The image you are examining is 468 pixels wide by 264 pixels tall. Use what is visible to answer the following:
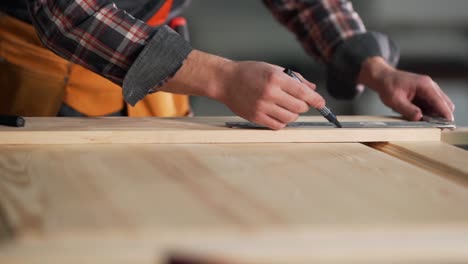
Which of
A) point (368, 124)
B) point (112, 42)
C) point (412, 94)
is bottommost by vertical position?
point (112, 42)

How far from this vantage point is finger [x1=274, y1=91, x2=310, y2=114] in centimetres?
121

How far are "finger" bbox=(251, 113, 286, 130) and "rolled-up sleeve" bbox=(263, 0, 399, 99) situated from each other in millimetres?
559

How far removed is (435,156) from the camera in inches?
43.3

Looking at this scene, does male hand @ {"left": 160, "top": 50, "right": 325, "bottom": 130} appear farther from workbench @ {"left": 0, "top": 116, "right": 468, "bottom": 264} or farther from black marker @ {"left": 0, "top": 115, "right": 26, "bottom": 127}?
black marker @ {"left": 0, "top": 115, "right": 26, "bottom": 127}

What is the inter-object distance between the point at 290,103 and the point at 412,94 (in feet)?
1.35

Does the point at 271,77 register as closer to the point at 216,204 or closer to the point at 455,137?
the point at 455,137

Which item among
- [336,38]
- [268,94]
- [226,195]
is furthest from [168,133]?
[336,38]

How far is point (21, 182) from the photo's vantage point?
2.75ft

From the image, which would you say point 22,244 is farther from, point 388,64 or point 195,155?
point 388,64

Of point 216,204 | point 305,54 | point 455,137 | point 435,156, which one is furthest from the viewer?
point 305,54

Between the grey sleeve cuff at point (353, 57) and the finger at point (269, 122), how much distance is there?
1.83 feet

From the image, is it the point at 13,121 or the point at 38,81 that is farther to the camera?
the point at 38,81

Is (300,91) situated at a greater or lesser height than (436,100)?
lesser

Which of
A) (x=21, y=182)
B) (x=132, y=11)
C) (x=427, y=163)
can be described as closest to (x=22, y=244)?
(x=21, y=182)
